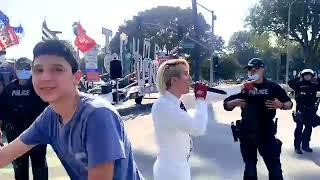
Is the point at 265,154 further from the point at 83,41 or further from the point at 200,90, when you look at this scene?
the point at 83,41

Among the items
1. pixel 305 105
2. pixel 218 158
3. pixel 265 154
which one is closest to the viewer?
pixel 265 154

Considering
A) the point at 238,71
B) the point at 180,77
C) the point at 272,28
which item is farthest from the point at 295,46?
the point at 180,77

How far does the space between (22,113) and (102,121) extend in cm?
452

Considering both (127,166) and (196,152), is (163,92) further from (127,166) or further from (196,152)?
(196,152)

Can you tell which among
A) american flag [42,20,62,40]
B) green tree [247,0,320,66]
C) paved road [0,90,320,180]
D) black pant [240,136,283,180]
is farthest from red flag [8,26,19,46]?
green tree [247,0,320,66]

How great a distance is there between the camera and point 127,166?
7.30ft

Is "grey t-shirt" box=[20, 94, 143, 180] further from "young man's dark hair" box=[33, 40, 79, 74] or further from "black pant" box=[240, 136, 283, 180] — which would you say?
"black pant" box=[240, 136, 283, 180]

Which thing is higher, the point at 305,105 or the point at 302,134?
the point at 305,105

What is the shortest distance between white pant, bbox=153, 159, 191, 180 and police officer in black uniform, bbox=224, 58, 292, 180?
2348 millimetres

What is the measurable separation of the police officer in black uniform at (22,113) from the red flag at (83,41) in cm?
1539

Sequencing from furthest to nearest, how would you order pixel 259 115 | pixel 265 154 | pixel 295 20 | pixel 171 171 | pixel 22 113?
1. pixel 295 20
2. pixel 22 113
3. pixel 259 115
4. pixel 265 154
5. pixel 171 171

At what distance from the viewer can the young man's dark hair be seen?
213 cm

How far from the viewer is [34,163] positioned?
6.29 metres

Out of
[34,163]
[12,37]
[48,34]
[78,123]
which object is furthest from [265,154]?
[12,37]
